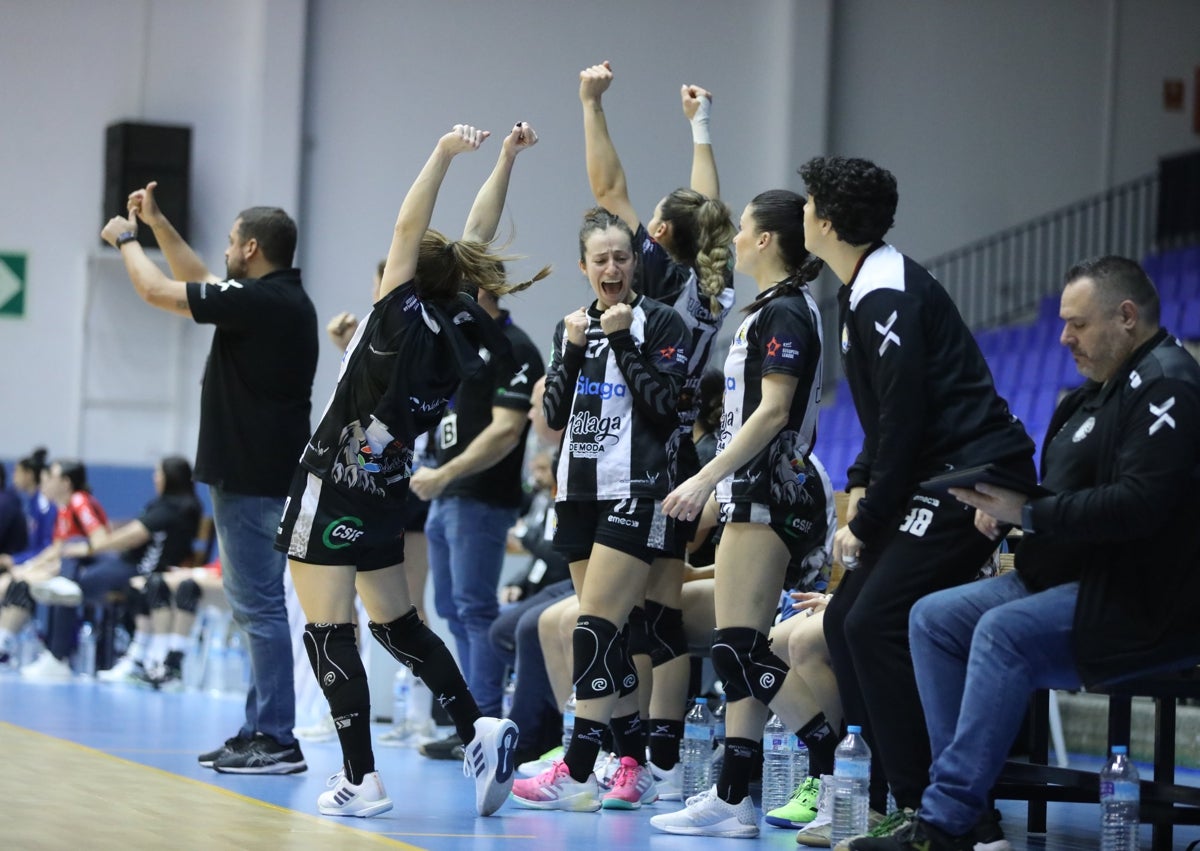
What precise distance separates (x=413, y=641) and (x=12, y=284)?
1021 cm

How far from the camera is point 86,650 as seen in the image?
10062mm

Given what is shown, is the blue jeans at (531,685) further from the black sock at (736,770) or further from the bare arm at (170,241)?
the bare arm at (170,241)

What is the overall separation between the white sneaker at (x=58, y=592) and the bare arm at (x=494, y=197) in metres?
6.12

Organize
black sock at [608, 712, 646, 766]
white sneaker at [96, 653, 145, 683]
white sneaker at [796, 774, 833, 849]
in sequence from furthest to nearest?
white sneaker at [96, 653, 145, 683] < black sock at [608, 712, 646, 766] < white sneaker at [796, 774, 833, 849]

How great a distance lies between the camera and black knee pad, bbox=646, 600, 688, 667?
454 cm

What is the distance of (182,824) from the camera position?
353 cm

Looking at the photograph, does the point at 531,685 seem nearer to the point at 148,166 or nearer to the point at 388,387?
the point at 388,387

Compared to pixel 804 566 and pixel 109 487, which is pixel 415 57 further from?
pixel 804 566

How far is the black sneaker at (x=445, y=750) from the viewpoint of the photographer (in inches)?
217

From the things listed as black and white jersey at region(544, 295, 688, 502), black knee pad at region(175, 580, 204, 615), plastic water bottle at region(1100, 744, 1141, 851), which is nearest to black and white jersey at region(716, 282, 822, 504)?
black and white jersey at region(544, 295, 688, 502)

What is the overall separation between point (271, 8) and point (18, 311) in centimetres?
336

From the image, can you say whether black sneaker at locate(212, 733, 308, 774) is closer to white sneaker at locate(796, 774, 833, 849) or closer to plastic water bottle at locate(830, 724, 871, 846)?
white sneaker at locate(796, 774, 833, 849)

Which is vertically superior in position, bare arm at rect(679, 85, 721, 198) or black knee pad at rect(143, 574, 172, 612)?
bare arm at rect(679, 85, 721, 198)

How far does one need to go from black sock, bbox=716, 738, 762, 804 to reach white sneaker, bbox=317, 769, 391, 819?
2.80 feet
